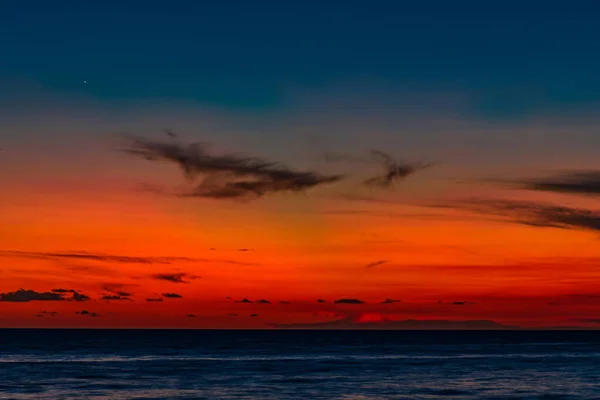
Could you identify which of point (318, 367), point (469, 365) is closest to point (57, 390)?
point (318, 367)

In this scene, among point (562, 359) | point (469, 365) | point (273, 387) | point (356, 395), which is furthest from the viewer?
point (562, 359)

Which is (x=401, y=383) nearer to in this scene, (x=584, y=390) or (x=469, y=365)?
(x=584, y=390)

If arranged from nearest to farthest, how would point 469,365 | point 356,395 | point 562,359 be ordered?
point 356,395, point 469,365, point 562,359

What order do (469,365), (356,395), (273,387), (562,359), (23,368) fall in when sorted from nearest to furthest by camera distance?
(356,395)
(273,387)
(23,368)
(469,365)
(562,359)

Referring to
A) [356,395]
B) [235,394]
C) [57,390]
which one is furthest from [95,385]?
[356,395]

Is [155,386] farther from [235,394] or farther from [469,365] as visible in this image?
[469,365]

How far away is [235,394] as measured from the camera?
7056 cm

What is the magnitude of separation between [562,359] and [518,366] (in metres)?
19.7

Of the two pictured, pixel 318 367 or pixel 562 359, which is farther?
pixel 562 359

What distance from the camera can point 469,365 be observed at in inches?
4247

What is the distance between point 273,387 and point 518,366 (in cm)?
4099

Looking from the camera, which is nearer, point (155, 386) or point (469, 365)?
point (155, 386)

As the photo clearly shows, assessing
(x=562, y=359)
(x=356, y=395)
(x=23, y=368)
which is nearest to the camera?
(x=356, y=395)

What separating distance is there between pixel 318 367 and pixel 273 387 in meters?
28.2
